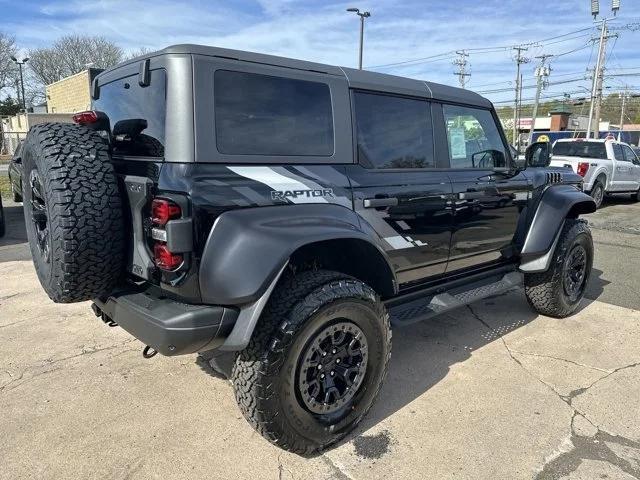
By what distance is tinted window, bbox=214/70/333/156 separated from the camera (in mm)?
2412

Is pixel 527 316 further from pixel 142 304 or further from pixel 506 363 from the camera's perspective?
pixel 142 304

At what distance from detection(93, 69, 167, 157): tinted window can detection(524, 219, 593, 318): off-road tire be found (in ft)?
11.5

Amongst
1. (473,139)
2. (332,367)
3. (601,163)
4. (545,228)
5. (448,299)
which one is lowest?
(332,367)

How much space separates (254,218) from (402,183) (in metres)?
1.21

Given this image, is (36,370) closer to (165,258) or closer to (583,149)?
(165,258)

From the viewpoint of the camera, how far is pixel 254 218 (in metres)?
2.32

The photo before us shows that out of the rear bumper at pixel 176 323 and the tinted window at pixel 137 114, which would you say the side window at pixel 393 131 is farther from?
the rear bumper at pixel 176 323

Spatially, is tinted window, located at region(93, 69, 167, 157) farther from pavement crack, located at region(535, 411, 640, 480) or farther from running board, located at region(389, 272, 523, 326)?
pavement crack, located at region(535, 411, 640, 480)

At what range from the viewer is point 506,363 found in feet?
12.0

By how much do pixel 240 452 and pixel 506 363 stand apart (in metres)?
2.12

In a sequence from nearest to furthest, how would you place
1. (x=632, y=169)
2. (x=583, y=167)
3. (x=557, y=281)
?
(x=557, y=281), (x=583, y=167), (x=632, y=169)

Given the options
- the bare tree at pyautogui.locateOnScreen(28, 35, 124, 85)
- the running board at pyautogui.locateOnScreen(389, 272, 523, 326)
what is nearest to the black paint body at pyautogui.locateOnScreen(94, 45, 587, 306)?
Answer: the running board at pyautogui.locateOnScreen(389, 272, 523, 326)

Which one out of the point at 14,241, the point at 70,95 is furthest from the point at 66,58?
the point at 14,241

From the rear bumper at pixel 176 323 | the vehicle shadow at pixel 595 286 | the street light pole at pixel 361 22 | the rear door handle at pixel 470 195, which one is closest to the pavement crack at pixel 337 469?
the rear bumper at pixel 176 323
